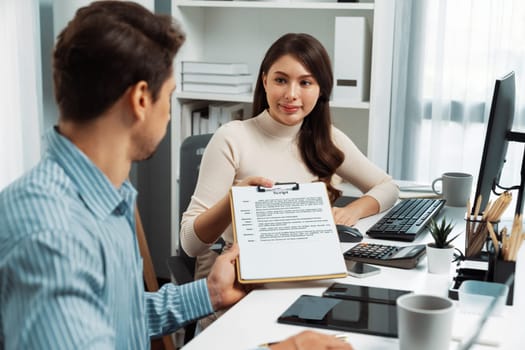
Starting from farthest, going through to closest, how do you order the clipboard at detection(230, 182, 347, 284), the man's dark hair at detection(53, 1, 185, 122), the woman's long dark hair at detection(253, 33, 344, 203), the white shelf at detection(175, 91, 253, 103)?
the white shelf at detection(175, 91, 253, 103)
the woman's long dark hair at detection(253, 33, 344, 203)
the clipboard at detection(230, 182, 347, 284)
the man's dark hair at detection(53, 1, 185, 122)

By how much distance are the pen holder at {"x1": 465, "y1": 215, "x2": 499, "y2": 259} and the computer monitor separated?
0.11 metres

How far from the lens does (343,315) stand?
136 centimetres

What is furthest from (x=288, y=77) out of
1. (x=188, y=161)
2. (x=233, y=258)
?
(x=233, y=258)

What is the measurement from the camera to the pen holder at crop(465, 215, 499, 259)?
5.40 ft

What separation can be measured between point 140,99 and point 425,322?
1.82ft

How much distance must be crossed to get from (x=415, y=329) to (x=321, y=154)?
1.14m

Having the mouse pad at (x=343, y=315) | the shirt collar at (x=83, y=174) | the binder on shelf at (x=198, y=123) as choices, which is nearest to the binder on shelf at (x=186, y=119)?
the binder on shelf at (x=198, y=123)

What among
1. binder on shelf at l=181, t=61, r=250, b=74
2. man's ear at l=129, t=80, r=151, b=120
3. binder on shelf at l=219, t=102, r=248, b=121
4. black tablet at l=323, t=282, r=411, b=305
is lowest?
black tablet at l=323, t=282, r=411, b=305

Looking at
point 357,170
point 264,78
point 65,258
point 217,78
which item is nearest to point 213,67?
point 217,78

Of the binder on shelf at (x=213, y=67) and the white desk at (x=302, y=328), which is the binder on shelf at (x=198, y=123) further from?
the white desk at (x=302, y=328)

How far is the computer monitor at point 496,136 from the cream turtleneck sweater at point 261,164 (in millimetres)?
402

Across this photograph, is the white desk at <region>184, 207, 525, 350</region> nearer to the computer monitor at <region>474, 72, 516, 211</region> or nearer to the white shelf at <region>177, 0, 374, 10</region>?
the computer monitor at <region>474, 72, 516, 211</region>

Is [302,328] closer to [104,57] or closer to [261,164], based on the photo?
[104,57]

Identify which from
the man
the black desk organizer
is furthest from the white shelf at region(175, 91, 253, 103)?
the man
